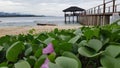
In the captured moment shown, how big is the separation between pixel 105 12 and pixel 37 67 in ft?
74.1

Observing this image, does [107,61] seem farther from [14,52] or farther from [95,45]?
[14,52]

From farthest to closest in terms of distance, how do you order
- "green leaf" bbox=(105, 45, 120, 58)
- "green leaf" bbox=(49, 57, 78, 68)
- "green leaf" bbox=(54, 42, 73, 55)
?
1. "green leaf" bbox=(54, 42, 73, 55)
2. "green leaf" bbox=(105, 45, 120, 58)
3. "green leaf" bbox=(49, 57, 78, 68)

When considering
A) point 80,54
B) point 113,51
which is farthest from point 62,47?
point 113,51

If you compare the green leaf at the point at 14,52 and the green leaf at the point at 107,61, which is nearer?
the green leaf at the point at 107,61

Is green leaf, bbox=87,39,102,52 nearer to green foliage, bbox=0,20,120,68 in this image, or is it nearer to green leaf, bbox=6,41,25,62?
green foliage, bbox=0,20,120,68

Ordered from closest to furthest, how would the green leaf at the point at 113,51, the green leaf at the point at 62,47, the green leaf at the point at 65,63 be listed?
1. the green leaf at the point at 65,63
2. the green leaf at the point at 113,51
3. the green leaf at the point at 62,47

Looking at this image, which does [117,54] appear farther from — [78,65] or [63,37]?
[63,37]

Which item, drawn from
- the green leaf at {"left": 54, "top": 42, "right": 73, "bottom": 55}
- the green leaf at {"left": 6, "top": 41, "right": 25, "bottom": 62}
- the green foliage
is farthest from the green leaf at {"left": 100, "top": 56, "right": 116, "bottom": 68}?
the green leaf at {"left": 6, "top": 41, "right": 25, "bottom": 62}

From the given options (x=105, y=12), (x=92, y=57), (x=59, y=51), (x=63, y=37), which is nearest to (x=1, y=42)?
(x=63, y=37)

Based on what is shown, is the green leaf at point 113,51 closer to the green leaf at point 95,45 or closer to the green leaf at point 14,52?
the green leaf at point 95,45

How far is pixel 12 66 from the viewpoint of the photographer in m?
1.09

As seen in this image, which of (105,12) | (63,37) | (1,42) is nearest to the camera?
(63,37)

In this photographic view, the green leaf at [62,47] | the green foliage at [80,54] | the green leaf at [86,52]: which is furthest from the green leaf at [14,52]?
the green leaf at [86,52]

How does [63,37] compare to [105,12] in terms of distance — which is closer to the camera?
[63,37]
